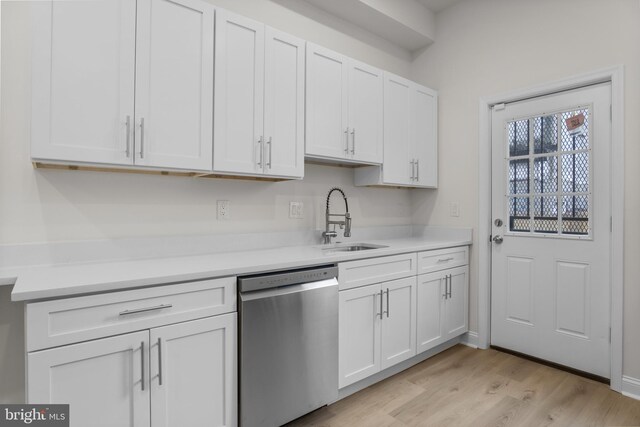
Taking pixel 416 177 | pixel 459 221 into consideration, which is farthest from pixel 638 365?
pixel 416 177

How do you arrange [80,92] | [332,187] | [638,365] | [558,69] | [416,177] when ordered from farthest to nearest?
[416,177]
[332,187]
[558,69]
[638,365]
[80,92]

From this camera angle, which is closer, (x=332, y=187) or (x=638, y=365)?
(x=638, y=365)

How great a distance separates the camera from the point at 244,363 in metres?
1.62

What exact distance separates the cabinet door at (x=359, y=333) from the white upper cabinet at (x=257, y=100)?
0.87 metres

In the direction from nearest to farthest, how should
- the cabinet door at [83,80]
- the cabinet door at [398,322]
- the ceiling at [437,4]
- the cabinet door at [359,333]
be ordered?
the cabinet door at [83,80] < the cabinet door at [359,333] < the cabinet door at [398,322] < the ceiling at [437,4]

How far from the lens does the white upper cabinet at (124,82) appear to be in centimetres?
149

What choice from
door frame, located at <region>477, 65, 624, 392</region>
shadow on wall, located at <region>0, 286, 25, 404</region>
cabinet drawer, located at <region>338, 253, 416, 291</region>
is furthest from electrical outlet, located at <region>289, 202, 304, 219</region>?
door frame, located at <region>477, 65, 624, 392</region>

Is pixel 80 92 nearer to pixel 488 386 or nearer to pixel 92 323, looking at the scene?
pixel 92 323

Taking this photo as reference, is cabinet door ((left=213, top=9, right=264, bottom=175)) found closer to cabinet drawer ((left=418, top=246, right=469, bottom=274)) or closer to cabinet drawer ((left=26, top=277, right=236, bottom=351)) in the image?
cabinet drawer ((left=26, top=277, right=236, bottom=351))

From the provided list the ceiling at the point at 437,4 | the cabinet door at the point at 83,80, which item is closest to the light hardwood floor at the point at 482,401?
the cabinet door at the point at 83,80

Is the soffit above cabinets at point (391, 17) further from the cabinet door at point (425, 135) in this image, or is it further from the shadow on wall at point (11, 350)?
the shadow on wall at point (11, 350)

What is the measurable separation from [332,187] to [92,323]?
1945mm

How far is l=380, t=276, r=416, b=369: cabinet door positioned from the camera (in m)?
2.31

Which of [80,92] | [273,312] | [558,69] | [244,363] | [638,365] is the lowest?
[638,365]
